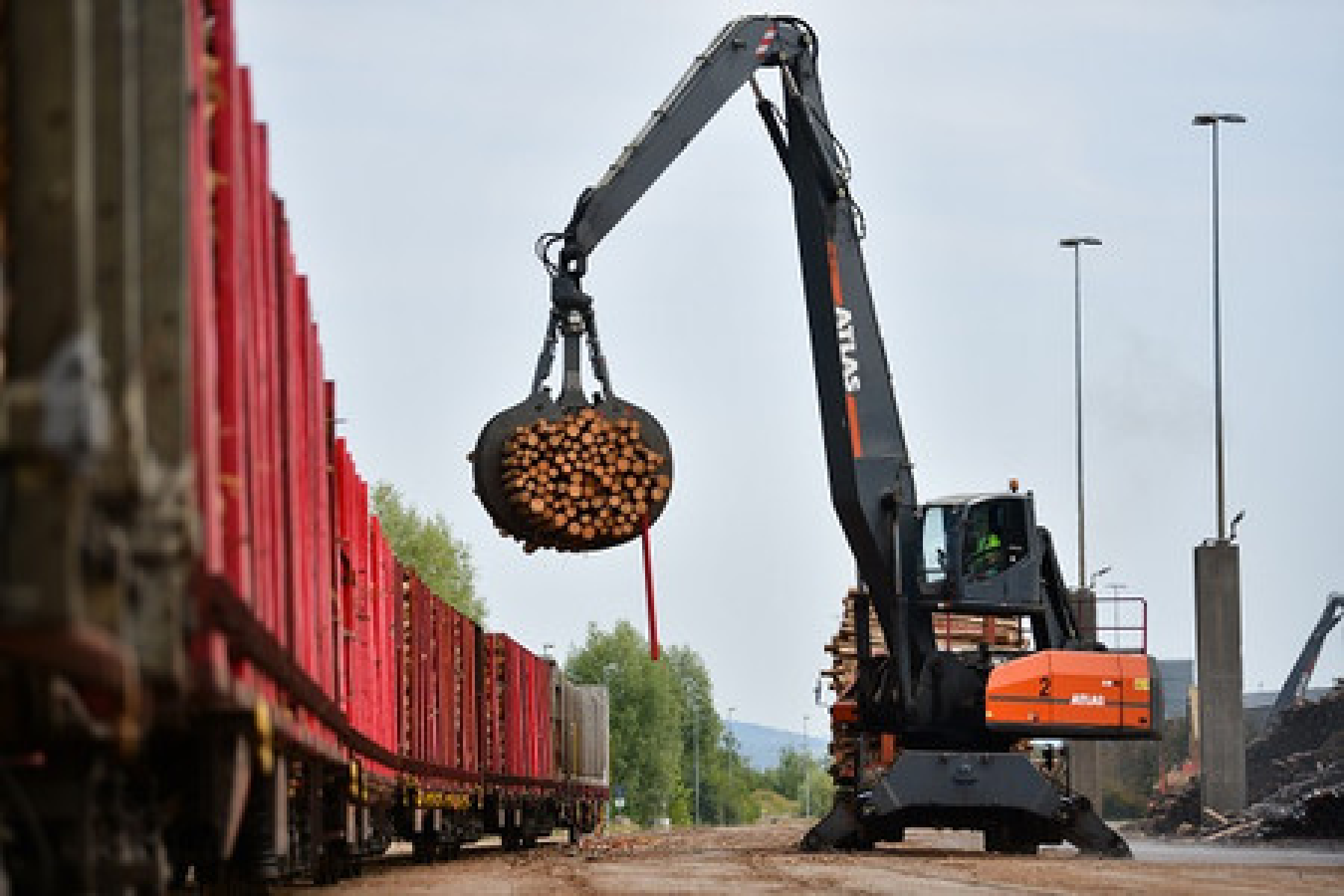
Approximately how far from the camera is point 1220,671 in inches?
1877

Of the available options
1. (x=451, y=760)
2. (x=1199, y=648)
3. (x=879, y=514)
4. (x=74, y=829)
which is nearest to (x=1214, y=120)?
(x=1199, y=648)

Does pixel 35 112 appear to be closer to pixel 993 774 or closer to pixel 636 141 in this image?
pixel 636 141

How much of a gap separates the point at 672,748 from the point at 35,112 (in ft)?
504

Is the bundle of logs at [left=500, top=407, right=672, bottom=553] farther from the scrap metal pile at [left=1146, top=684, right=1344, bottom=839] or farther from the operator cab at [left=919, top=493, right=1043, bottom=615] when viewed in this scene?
the scrap metal pile at [left=1146, top=684, right=1344, bottom=839]

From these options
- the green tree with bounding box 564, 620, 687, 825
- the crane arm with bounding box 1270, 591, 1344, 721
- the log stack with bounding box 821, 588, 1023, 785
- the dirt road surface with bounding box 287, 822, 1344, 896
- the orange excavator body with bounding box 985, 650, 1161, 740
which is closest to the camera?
the dirt road surface with bounding box 287, 822, 1344, 896

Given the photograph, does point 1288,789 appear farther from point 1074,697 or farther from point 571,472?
point 571,472

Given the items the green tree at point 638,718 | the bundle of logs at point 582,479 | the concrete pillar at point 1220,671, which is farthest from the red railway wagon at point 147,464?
the green tree at point 638,718

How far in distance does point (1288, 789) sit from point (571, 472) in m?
30.6

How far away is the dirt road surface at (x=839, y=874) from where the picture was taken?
20797 mm

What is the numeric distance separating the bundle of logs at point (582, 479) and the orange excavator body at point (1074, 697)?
21.5 ft

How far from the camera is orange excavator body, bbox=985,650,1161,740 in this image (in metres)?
29.9

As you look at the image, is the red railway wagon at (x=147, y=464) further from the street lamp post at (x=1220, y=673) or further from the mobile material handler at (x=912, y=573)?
the street lamp post at (x=1220, y=673)

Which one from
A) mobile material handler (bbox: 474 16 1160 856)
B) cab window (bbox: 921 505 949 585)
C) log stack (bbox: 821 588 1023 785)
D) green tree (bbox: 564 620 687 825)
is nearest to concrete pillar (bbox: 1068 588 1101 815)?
log stack (bbox: 821 588 1023 785)

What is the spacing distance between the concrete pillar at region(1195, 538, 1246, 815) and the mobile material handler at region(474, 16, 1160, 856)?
55.5 feet
